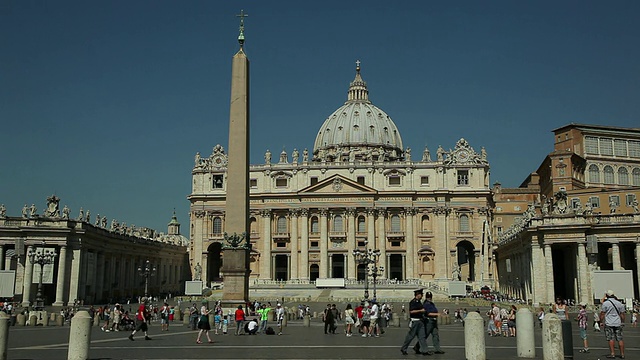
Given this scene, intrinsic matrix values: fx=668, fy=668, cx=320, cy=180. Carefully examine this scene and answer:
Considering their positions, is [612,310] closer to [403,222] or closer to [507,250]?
[507,250]

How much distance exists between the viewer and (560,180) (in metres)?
69.4

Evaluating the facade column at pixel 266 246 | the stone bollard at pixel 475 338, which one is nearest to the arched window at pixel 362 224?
the facade column at pixel 266 246

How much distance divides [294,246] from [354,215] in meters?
8.72

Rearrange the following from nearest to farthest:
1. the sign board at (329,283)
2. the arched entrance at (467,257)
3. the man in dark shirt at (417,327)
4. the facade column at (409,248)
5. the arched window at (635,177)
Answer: the man in dark shirt at (417,327) → the sign board at (329,283) → the arched window at (635,177) → the facade column at (409,248) → the arched entrance at (467,257)

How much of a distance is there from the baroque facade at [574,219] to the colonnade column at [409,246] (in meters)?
11.2

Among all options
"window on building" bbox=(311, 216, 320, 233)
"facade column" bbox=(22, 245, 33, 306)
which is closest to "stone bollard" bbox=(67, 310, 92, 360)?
"facade column" bbox=(22, 245, 33, 306)

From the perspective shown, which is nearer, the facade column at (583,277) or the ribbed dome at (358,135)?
the facade column at (583,277)

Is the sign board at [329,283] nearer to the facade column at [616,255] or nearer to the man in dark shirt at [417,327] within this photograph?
the facade column at [616,255]

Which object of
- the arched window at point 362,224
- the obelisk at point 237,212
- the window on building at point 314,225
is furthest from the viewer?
the window on building at point 314,225

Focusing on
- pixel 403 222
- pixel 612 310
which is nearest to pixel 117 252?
pixel 403 222

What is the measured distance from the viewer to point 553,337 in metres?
13.1

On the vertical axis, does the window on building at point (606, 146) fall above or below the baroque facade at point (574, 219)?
above

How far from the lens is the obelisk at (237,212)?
1103 inches

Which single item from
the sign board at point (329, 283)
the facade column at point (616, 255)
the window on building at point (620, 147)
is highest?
the window on building at point (620, 147)
